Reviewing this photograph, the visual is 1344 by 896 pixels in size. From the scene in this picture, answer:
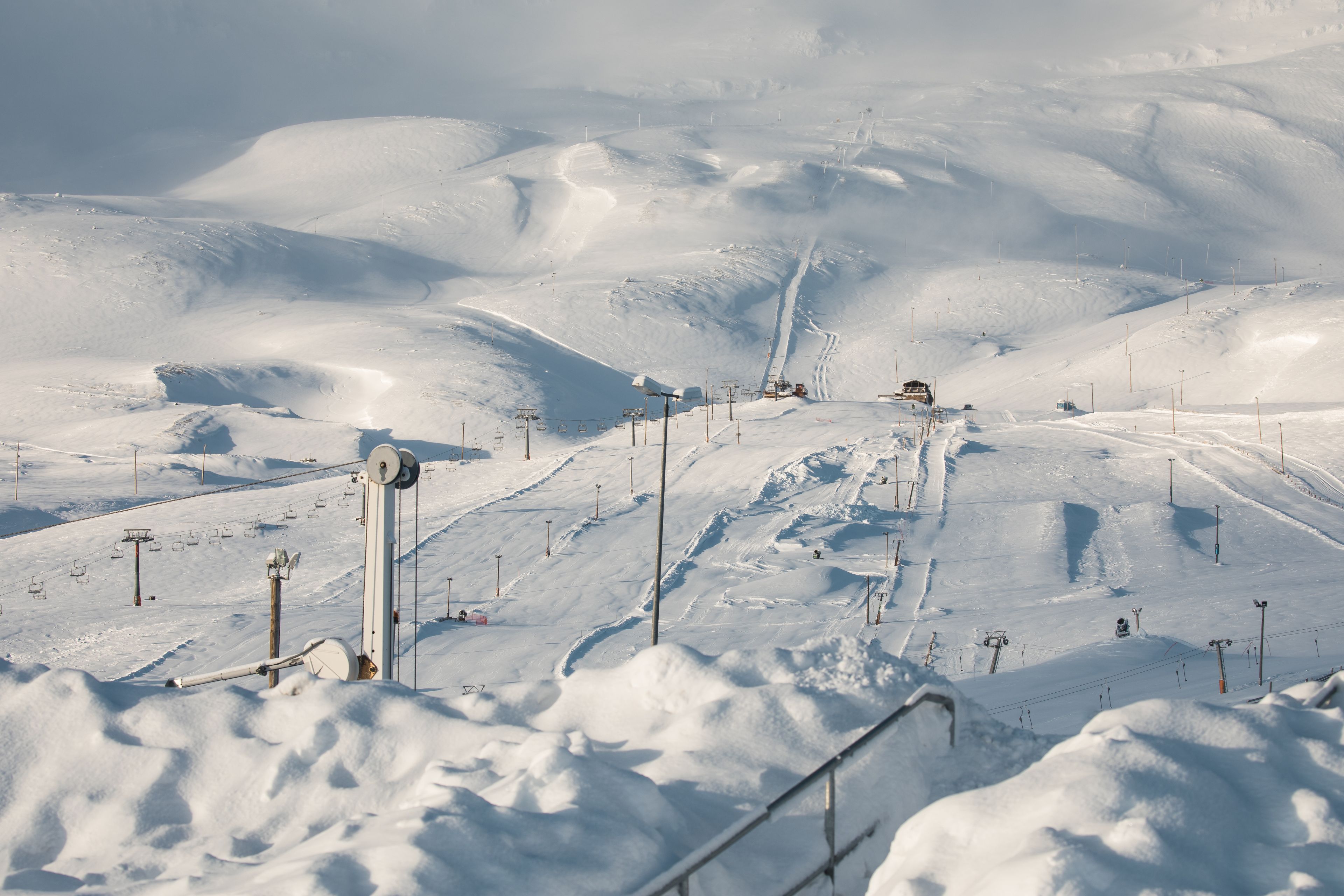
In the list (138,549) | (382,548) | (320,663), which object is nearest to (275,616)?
(382,548)

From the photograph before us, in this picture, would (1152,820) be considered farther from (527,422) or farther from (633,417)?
(527,422)

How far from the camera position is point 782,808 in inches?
174

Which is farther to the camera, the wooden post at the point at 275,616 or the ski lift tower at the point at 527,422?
the ski lift tower at the point at 527,422

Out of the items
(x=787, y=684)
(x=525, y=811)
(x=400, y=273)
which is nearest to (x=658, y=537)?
(x=787, y=684)

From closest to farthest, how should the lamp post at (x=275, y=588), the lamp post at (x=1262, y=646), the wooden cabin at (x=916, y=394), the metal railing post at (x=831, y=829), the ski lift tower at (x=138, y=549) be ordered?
the metal railing post at (x=831, y=829), the lamp post at (x=275, y=588), the lamp post at (x=1262, y=646), the ski lift tower at (x=138, y=549), the wooden cabin at (x=916, y=394)

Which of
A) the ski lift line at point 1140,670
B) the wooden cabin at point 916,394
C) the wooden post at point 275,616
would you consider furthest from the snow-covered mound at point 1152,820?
the wooden cabin at point 916,394

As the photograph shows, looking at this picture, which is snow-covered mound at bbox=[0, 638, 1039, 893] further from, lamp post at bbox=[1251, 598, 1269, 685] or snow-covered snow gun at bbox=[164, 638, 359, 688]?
lamp post at bbox=[1251, 598, 1269, 685]

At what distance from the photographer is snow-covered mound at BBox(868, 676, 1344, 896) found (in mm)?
3777

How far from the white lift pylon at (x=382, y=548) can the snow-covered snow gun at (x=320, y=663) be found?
2.92 feet

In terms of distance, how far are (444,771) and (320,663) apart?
4.13 meters

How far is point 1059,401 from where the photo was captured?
193 feet

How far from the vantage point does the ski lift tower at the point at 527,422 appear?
55.2 m

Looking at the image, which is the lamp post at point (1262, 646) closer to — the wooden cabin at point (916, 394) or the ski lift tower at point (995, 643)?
the ski lift tower at point (995, 643)

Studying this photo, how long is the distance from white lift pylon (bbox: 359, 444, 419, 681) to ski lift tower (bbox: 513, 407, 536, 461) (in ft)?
135
